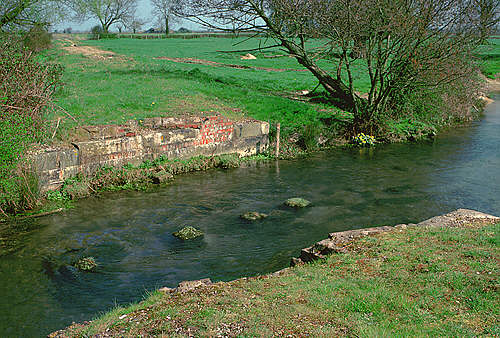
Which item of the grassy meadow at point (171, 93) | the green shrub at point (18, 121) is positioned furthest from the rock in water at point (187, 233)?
the grassy meadow at point (171, 93)

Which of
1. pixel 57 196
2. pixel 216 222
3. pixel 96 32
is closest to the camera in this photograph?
pixel 216 222

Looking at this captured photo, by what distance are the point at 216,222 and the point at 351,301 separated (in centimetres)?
684

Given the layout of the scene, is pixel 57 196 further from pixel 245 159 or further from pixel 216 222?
pixel 245 159

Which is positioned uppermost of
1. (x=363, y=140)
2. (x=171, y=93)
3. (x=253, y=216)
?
(x=171, y=93)

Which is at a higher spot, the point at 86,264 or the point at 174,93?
the point at 174,93

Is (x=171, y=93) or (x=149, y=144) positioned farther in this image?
(x=171, y=93)

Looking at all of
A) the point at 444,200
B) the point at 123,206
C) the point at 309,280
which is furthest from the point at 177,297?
the point at 444,200

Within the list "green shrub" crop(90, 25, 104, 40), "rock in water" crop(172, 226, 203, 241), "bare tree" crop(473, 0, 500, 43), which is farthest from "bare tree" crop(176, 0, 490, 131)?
"green shrub" crop(90, 25, 104, 40)

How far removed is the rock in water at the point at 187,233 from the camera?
1125cm

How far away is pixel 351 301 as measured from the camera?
5.92 m

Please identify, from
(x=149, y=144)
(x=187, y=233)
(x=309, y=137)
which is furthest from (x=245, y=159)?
(x=187, y=233)

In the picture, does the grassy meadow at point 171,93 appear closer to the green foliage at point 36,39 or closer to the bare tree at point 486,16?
the green foliage at point 36,39

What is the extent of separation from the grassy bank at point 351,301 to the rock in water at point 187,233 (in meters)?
4.21

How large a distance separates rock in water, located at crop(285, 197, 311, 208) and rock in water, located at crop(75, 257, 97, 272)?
6.01 meters
